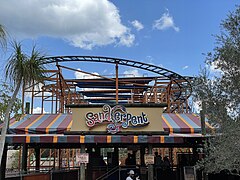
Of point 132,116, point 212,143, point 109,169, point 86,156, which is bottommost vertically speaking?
point 109,169

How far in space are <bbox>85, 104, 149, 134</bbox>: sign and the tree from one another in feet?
15.5

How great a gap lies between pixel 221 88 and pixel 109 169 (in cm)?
849

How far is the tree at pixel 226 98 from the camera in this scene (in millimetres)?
6344

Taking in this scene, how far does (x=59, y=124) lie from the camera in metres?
13.4

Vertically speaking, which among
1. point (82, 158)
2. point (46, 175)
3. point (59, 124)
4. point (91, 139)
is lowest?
point (46, 175)

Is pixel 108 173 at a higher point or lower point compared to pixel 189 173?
lower

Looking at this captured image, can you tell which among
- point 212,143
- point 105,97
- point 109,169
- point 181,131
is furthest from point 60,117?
point 105,97

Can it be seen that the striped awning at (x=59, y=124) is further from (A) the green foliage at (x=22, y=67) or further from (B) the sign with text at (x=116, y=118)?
(A) the green foliage at (x=22, y=67)

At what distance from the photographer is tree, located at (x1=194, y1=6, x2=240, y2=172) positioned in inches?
250

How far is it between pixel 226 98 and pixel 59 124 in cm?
845

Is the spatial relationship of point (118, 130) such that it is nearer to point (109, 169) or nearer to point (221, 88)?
point (109, 169)

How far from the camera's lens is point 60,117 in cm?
1483

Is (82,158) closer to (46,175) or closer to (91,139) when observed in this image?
(91,139)

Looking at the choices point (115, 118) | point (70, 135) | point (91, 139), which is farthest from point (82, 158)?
point (115, 118)
